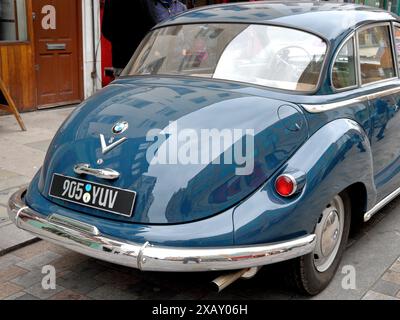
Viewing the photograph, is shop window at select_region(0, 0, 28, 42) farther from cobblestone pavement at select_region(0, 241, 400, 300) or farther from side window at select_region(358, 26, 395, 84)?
side window at select_region(358, 26, 395, 84)

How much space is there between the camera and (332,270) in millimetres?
3543

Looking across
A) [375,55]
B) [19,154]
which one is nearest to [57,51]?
[19,154]

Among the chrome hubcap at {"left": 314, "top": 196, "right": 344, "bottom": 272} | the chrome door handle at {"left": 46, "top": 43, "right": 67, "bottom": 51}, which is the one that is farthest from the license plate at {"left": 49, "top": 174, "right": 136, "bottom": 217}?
the chrome door handle at {"left": 46, "top": 43, "right": 67, "bottom": 51}

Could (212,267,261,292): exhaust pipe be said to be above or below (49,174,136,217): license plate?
below

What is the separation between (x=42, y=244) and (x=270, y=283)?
183 cm

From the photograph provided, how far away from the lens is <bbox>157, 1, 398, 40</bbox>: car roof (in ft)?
12.3

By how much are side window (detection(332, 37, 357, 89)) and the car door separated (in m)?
0.13

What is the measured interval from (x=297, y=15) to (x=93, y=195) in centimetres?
199

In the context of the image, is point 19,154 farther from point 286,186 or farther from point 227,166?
point 286,186

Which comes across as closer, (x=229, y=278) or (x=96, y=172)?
(x=229, y=278)

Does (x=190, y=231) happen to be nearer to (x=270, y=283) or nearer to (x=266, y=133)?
(x=266, y=133)

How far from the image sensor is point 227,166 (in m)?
2.92

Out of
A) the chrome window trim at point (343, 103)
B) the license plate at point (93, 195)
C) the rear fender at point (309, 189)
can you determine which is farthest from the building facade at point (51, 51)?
the rear fender at point (309, 189)

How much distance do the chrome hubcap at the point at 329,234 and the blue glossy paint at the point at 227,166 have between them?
19cm
